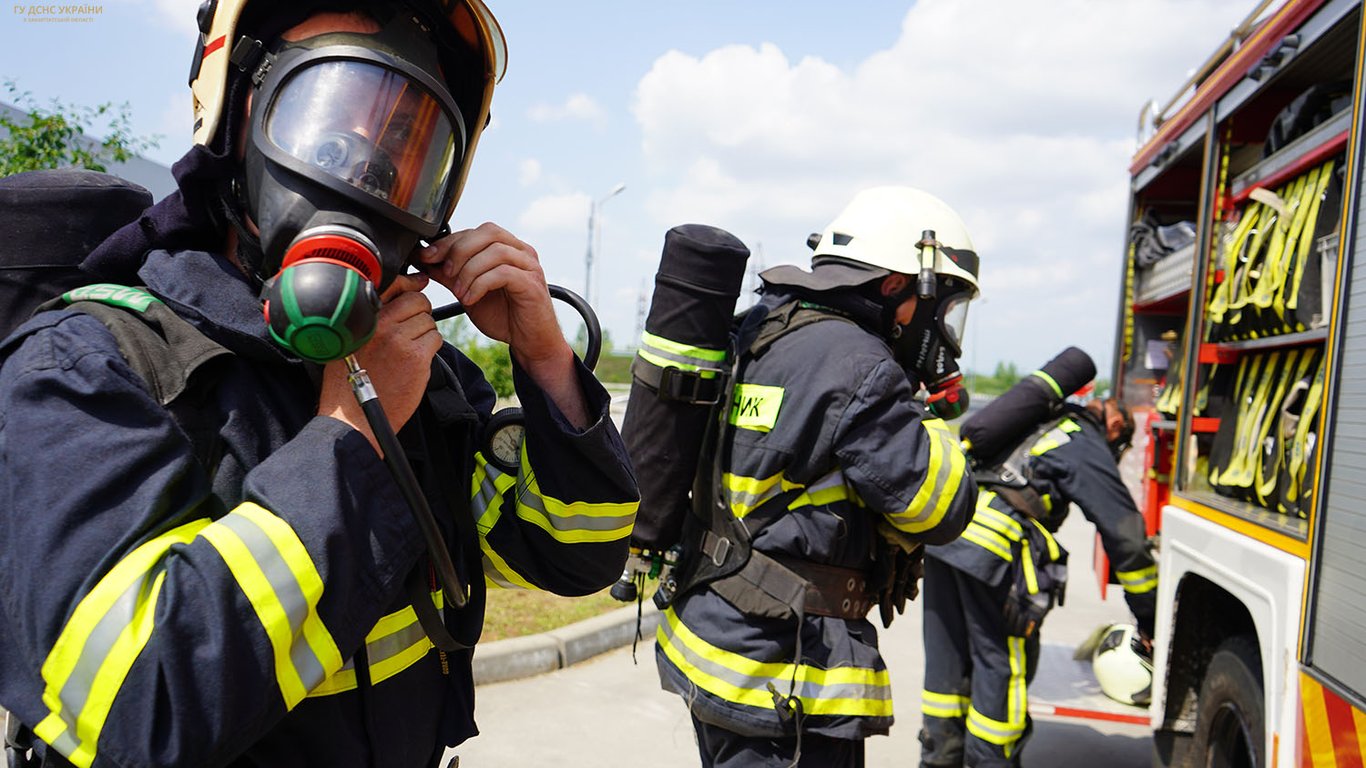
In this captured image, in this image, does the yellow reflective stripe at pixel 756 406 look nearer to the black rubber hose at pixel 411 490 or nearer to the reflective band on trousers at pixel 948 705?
the black rubber hose at pixel 411 490

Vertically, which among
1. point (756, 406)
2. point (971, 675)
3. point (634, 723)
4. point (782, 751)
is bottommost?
point (634, 723)

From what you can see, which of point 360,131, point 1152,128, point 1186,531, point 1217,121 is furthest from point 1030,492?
point 360,131

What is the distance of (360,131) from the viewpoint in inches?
45.2

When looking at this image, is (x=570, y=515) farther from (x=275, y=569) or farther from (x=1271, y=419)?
(x=1271, y=419)

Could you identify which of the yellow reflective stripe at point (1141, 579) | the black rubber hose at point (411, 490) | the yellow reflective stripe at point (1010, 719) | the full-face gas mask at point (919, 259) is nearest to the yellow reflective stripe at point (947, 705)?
the yellow reflective stripe at point (1010, 719)

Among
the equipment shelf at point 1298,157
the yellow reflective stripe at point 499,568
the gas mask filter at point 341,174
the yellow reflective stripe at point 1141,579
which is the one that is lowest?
the yellow reflective stripe at point 1141,579

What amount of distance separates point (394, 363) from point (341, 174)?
0.77ft

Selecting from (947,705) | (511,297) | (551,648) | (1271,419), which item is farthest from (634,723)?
(511,297)

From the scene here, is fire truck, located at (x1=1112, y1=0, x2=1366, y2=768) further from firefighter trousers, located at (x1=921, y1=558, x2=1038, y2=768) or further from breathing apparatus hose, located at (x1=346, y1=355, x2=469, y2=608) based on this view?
breathing apparatus hose, located at (x1=346, y1=355, x2=469, y2=608)

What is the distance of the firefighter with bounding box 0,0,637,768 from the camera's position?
3.16 feet

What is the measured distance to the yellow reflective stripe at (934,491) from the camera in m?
2.53

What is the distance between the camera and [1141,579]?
4.11 meters

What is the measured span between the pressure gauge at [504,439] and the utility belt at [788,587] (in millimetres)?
1189

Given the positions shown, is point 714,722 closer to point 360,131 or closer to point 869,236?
point 869,236
